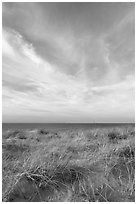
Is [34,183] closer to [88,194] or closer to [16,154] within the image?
[88,194]

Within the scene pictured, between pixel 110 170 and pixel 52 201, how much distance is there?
3.60 ft

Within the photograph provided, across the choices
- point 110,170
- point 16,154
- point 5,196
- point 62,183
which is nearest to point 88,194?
point 62,183

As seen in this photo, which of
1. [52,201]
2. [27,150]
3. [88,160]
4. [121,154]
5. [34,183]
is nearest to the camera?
[52,201]

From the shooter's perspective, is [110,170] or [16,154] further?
[16,154]

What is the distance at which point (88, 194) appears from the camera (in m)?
2.35

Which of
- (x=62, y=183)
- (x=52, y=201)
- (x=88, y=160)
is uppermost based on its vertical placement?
(x=88, y=160)

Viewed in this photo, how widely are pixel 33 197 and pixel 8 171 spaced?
2.32ft

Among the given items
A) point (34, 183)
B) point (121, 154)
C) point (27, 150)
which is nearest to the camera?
point (34, 183)

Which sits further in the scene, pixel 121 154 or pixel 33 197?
pixel 121 154

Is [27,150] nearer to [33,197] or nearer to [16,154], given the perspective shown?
[16,154]

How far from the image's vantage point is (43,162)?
2.94 meters

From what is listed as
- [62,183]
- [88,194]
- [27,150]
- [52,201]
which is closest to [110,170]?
[88,194]

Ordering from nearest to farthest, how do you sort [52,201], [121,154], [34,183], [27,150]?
[52,201]
[34,183]
[121,154]
[27,150]

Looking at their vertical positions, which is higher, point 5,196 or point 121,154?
point 121,154
